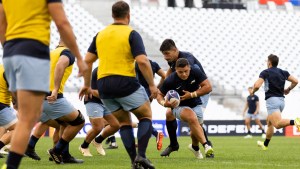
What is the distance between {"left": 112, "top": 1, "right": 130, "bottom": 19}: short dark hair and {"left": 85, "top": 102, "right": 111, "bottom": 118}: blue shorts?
16.9ft

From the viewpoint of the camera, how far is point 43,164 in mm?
11695

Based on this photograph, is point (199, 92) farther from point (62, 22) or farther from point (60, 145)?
point (62, 22)

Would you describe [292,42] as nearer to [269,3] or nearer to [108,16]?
[269,3]

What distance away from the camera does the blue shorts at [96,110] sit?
47.8 feet

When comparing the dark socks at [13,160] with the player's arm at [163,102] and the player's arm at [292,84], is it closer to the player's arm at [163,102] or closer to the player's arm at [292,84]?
the player's arm at [163,102]

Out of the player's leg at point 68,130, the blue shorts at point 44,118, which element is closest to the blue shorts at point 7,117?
the blue shorts at point 44,118

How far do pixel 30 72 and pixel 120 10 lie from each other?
2.81 m

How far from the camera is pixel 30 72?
6961 mm

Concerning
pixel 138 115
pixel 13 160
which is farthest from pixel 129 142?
pixel 13 160

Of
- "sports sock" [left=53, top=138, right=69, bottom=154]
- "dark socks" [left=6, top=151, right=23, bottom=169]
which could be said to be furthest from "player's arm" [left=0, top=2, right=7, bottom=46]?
"sports sock" [left=53, top=138, right=69, bottom=154]

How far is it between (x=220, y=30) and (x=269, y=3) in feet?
16.0

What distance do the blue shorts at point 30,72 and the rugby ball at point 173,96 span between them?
5177 mm

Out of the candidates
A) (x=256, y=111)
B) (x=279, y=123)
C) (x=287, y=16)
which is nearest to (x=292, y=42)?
(x=287, y=16)

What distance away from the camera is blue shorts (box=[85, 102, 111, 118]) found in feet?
47.8
